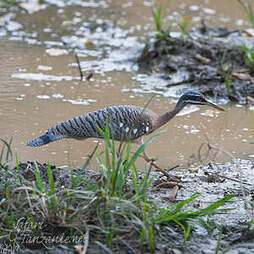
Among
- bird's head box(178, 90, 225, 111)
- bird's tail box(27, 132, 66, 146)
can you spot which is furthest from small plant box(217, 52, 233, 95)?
bird's tail box(27, 132, 66, 146)

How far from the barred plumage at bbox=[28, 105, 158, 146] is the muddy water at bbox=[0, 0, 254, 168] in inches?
13.2

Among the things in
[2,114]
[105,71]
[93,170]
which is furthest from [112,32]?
[93,170]

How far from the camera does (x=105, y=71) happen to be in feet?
25.6

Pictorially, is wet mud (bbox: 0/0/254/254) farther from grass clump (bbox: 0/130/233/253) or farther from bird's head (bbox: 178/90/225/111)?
bird's head (bbox: 178/90/225/111)

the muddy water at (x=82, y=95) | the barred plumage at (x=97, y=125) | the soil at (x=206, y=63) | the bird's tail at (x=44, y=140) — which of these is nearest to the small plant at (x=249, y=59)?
the soil at (x=206, y=63)

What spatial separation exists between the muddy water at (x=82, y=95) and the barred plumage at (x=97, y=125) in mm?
336

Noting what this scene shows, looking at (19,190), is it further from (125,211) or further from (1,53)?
(1,53)

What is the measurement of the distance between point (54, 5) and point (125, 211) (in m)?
8.19

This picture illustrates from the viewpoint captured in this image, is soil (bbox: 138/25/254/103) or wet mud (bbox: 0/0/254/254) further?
soil (bbox: 138/25/254/103)

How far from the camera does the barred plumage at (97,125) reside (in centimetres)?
486

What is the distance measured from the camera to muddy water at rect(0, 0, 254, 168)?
5531mm

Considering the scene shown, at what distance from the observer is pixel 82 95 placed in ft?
22.5

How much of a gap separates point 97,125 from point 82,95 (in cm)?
206

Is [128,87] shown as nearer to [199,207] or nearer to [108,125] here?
[108,125]
